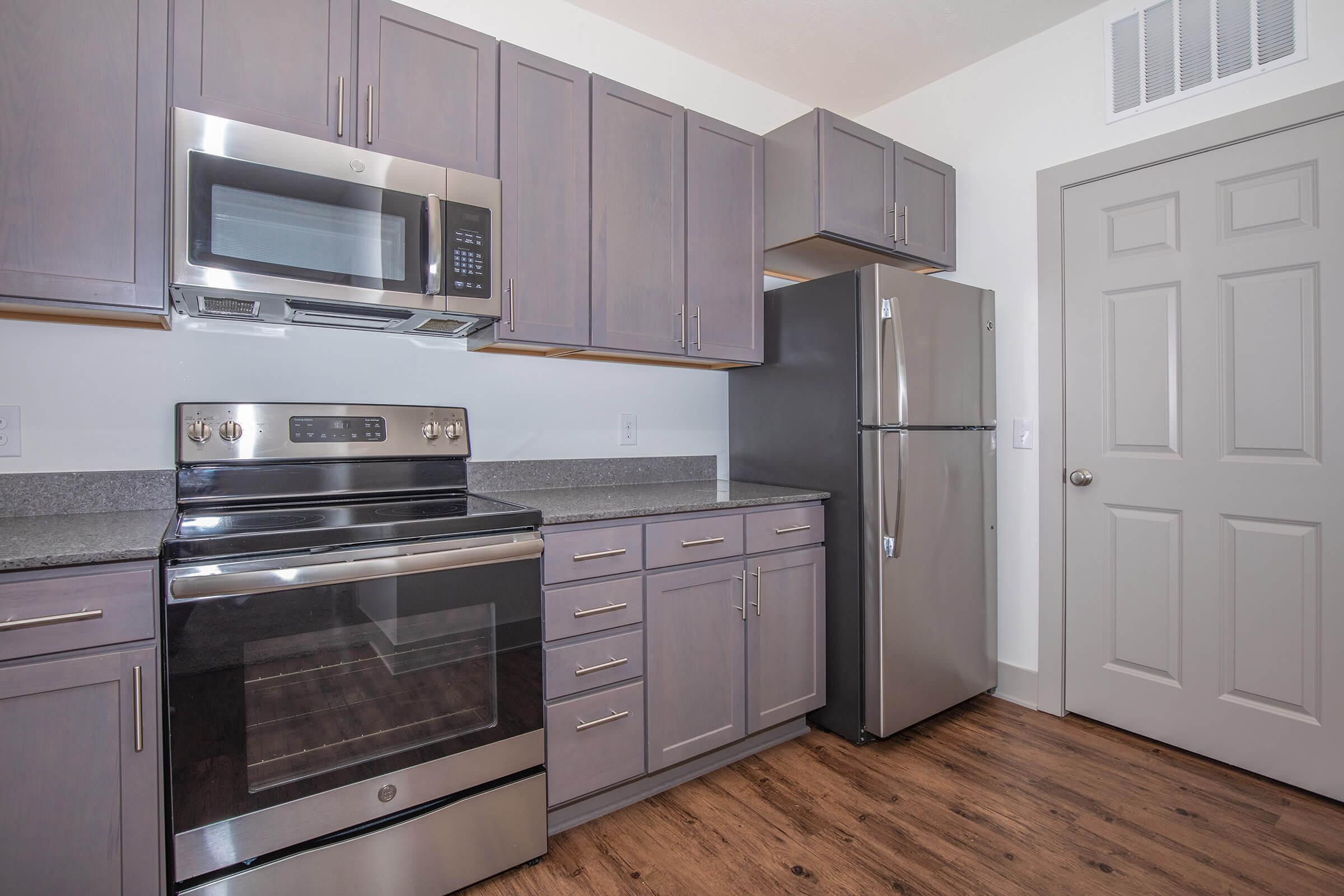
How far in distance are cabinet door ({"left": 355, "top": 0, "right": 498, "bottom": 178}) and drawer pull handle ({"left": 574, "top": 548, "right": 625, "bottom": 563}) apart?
1157 millimetres

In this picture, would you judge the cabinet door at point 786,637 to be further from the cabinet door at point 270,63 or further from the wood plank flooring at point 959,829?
Result: the cabinet door at point 270,63

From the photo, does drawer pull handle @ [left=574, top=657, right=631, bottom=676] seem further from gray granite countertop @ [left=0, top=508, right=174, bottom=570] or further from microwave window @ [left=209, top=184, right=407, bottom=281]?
microwave window @ [left=209, top=184, right=407, bottom=281]

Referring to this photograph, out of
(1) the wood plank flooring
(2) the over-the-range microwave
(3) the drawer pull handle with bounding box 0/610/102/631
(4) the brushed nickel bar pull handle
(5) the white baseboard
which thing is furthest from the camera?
(5) the white baseboard

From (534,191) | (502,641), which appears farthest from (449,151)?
(502,641)

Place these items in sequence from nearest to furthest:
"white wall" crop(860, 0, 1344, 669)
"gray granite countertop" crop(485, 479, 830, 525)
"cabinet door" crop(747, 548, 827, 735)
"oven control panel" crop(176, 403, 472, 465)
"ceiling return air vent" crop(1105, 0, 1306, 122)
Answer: "oven control panel" crop(176, 403, 472, 465), "gray granite countertop" crop(485, 479, 830, 525), "ceiling return air vent" crop(1105, 0, 1306, 122), "cabinet door" crop(747, 548, 827, 735), "white wall" crop(860, 0, 1344, 669)

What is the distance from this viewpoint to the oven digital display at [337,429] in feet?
6.07

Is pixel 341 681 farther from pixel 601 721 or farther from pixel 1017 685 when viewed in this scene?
pixel 1017 685

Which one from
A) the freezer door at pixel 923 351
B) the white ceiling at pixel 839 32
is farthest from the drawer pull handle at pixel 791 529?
the white ceiling at pixel 839 32

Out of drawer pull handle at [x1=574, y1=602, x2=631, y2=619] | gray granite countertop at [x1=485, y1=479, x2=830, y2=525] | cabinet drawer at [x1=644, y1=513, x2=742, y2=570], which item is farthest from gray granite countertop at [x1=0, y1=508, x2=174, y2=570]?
cabinet drawer at [x1=644, y1=513, x2=742, y2=570]

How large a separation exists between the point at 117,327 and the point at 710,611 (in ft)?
6.05

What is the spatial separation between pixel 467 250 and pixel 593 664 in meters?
1.23

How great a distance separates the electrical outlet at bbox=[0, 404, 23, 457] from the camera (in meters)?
1.59

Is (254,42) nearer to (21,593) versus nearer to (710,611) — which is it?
(21,593)

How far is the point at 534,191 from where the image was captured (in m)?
2.01
